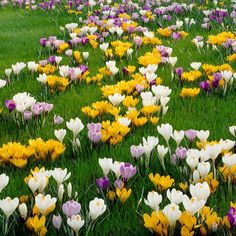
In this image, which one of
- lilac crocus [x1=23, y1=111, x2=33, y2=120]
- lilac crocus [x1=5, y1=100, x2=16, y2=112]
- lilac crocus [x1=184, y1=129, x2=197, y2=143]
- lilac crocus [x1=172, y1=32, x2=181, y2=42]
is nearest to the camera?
lilac crocus [x1=184, y1=129, x2=197, y2=143]

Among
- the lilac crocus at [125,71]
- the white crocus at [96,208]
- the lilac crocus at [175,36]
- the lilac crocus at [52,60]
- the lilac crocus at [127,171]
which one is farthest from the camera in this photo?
the lilac crocus at [175,36]

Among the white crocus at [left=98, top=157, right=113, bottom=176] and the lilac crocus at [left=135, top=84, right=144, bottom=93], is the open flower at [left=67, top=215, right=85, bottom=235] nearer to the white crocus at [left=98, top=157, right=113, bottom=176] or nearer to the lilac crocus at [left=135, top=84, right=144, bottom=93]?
the white crocus at [left=98, top=157, right=113, bottom=176]

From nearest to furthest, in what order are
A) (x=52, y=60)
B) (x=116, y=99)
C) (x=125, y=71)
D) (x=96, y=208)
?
(x=96, y=208)
(x=116, y=99)
(x=125, y=71)
(x=52, y=60)

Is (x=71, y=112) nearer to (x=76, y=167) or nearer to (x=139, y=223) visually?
(x=76, y=167)

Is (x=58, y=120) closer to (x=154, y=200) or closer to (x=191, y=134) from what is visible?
(x=191, y=134)

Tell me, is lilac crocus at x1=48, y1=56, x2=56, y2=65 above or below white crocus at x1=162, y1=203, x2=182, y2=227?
below

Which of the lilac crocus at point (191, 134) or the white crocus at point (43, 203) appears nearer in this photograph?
the white crocus at point (43, 203)

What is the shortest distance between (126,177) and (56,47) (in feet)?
17.9

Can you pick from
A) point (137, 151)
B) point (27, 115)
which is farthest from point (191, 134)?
point (27, 115)

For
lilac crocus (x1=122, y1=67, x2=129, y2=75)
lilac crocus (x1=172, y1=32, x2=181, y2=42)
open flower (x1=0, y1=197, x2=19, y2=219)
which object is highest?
open flower (x1=0, y1=197, x2=19, y2=219)

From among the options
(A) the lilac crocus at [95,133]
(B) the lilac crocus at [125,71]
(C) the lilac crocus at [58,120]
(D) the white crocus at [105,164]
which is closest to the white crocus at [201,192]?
(D) the white crocus at [105,164]

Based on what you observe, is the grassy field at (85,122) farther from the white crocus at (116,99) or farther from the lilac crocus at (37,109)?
the white crocus at (116,99)

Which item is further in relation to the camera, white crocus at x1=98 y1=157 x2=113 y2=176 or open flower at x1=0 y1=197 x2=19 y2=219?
white crocus at x1=98 y1=157 x2=113 y2=176

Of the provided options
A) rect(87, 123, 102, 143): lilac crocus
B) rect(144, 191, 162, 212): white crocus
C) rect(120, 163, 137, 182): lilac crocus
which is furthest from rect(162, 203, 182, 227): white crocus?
rect(87, 123, 102, 143): lilac crocus
